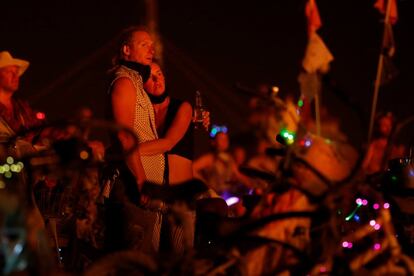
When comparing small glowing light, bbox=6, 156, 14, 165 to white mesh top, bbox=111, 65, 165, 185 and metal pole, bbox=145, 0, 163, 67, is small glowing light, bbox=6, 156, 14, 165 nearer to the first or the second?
white mesh top, bbox=111, 65, 165, 185

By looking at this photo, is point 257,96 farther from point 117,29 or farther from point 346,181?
point 117,29

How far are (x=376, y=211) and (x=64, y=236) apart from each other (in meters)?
2.37

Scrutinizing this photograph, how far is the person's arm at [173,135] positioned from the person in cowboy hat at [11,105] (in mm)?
808

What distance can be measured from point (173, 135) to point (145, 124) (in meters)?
0.18

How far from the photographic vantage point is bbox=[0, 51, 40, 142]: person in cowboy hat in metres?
4.76

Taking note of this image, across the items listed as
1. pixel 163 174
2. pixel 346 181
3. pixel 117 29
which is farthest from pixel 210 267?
pixel 117 29

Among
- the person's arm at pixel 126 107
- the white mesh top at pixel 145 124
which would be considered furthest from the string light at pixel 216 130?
the person's arm at pixel 126 107

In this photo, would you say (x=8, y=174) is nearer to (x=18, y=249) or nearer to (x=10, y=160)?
(x=10, y=160)

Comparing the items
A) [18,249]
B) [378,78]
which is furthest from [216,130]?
[18,249]

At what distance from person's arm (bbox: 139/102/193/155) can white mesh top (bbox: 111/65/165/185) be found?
0.10m

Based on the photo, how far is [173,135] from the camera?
452cm

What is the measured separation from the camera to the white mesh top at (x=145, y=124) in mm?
4445

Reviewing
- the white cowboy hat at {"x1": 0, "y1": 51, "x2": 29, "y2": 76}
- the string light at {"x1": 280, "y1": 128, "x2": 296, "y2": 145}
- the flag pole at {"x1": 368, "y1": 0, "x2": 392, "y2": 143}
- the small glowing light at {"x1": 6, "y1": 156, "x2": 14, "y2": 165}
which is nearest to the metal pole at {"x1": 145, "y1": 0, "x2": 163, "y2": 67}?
the white cowboy hat at {"x1": 0, "y1": 51, "x2": 29, "y2": 76}

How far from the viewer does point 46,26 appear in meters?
8.01
